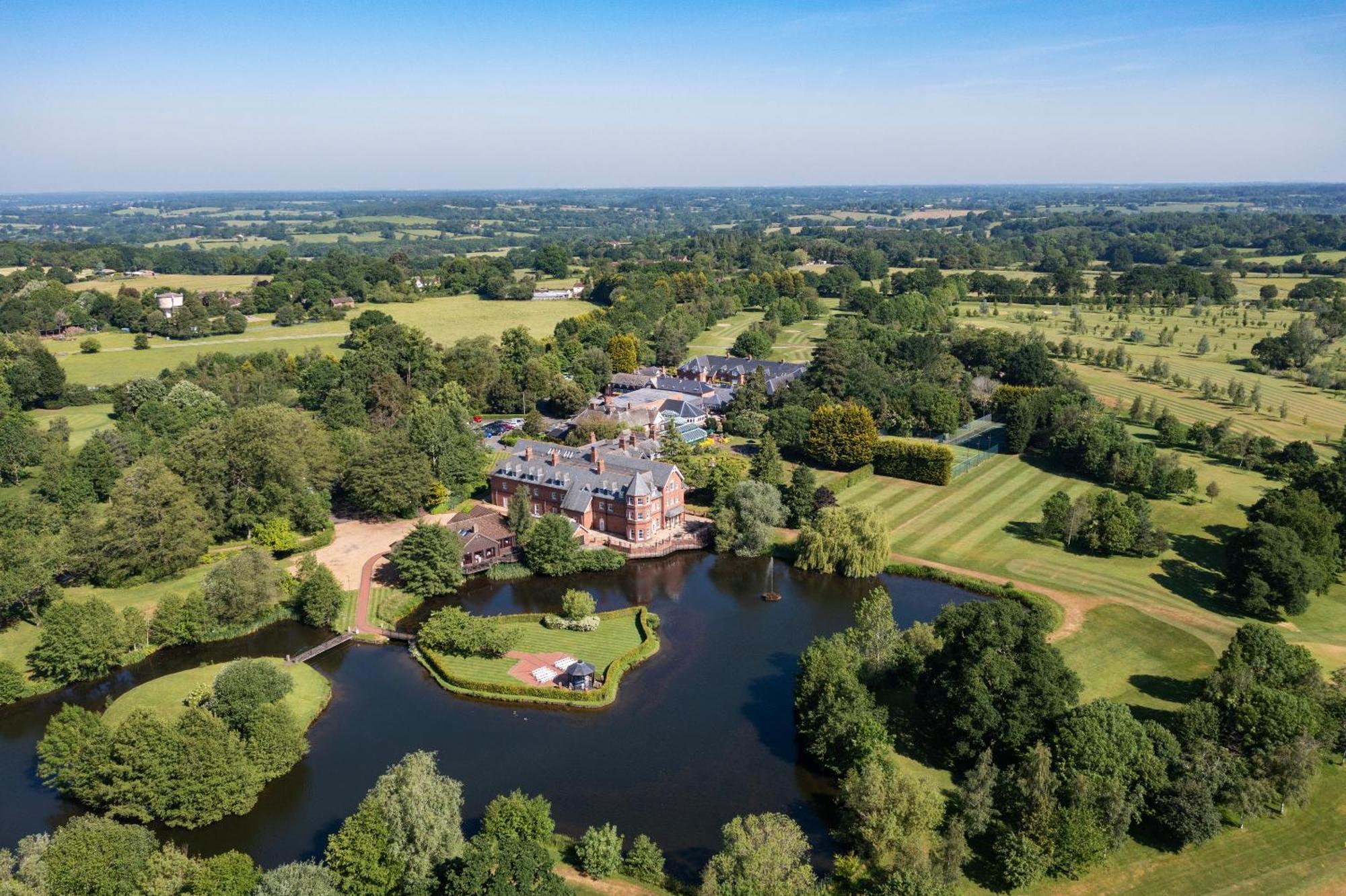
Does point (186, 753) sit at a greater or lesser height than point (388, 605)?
greater

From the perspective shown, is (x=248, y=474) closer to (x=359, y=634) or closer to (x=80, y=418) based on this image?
(x=359, y=634)

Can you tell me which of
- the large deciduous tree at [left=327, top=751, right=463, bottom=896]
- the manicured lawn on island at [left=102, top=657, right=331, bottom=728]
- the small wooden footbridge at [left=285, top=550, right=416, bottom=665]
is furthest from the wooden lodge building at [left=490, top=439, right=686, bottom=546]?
the large deciduous tree at [left=327, top=751, right=463, bottom=896]

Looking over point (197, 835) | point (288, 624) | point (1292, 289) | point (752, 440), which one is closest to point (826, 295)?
point (1292, 289)

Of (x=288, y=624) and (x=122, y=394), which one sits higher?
(x=122, y=394)

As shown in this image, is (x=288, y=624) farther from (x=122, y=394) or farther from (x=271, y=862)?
(x=122, y=394)

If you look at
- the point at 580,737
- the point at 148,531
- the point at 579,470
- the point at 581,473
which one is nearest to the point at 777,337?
the point at 579,470
